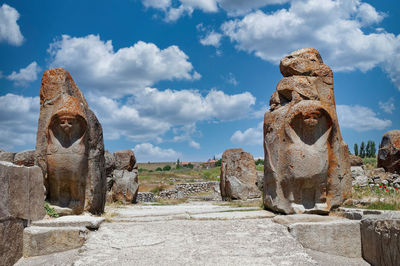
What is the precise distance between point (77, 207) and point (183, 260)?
2649 millimetres

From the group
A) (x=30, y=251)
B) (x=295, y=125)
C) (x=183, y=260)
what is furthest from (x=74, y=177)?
(x=295, y=125)

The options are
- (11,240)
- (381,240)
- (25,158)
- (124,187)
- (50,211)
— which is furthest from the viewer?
(124,187)

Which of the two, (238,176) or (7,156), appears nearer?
(7,156)

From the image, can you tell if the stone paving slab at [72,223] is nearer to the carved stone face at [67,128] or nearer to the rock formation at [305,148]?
the carved stone face at [67,128]

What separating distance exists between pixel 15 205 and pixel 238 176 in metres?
8.78

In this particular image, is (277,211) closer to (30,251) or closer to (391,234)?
(391,234)

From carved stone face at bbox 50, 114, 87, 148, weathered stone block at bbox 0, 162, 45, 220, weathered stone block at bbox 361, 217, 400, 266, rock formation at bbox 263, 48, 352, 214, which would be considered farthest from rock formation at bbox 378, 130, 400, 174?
weathered stone block at bbox 0, 162, 45, 220

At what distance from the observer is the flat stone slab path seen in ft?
13.4

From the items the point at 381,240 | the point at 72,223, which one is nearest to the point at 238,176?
the point at 72,223

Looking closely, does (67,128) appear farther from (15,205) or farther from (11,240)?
(11,240)

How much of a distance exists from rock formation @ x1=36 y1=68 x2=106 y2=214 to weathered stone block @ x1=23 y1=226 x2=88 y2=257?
1.17 metres

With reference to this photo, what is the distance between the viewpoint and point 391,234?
12.9ft

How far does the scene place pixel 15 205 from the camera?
4.50 m

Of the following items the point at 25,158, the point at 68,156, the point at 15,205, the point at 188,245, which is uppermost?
the point at 25,158
